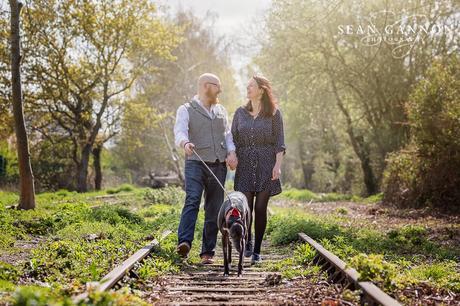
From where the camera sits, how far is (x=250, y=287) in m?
5.90

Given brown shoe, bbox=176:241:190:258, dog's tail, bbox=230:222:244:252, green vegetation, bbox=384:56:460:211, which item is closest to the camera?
dog's tail, bbox=230:222:244:252

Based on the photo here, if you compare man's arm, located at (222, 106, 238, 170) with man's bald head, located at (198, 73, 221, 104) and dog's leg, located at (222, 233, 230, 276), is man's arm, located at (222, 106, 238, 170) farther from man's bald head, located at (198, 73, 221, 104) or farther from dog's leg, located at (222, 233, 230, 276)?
dog's leg, located at (222, 233, 230, 276)

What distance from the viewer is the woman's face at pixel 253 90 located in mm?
7488

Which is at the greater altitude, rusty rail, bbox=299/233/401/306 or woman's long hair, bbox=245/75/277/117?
woman's long hair, bbox=245/75/277/117

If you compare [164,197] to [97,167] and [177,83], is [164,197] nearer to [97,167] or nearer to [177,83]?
[97,167]

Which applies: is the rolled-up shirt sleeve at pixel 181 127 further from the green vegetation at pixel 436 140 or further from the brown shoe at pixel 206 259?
the green vegetation at pixel 436 140

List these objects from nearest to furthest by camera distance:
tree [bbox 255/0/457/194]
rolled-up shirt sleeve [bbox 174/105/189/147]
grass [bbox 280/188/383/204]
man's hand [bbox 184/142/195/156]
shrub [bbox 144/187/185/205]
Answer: man's hand [bbox 184/142/195/156] → rolled-up shirt sleeve [bbox 174/105/189/147] → shrub [bbox 144/187/185/205] → tree [bbox 255/0/457/194] → grass [bbox 280/188/383/204]

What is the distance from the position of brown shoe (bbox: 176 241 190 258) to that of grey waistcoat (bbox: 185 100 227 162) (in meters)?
1.08

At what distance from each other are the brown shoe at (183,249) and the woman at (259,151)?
33.4 inches

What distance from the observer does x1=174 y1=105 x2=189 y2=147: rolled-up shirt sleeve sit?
7281 mm

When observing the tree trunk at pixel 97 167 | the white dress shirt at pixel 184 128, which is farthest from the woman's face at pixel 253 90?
the tree trunk at pixel 97 167

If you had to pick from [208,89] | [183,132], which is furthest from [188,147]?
Result: [208,89]

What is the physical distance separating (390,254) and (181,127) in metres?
3.27

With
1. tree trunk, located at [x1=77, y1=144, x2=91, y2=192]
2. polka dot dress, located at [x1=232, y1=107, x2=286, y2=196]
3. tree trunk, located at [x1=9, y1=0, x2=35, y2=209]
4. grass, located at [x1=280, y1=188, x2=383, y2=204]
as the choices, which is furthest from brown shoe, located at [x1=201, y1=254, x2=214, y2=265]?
tree trunk, located at [x1=77, y1=144, x2=91, y2=192]
